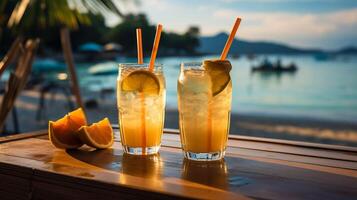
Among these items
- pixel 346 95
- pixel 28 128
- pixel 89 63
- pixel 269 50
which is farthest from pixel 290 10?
pixel 28 128

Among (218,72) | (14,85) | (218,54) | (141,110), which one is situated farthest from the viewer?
(218,54)

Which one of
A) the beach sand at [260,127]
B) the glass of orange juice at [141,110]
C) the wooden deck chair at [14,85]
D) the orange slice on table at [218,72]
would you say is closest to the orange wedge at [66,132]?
the glass of orange juice at [141,110]

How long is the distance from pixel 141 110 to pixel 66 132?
0.28m

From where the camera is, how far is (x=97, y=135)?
1502 mm

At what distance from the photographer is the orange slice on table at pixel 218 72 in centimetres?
129

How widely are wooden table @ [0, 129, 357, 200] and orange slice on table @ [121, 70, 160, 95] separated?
20 cm

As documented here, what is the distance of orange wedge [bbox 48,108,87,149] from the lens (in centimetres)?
148

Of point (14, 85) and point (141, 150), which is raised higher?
point (14, 85)

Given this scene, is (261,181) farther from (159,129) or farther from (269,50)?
(269,50)

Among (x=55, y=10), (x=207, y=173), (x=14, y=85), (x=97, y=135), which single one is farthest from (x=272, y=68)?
(x=207, y=173)

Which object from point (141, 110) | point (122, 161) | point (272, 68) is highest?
point (141, 110)

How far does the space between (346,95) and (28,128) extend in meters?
22.1

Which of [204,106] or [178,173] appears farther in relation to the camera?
[204,106]

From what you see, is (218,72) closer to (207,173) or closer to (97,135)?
(207,173)
